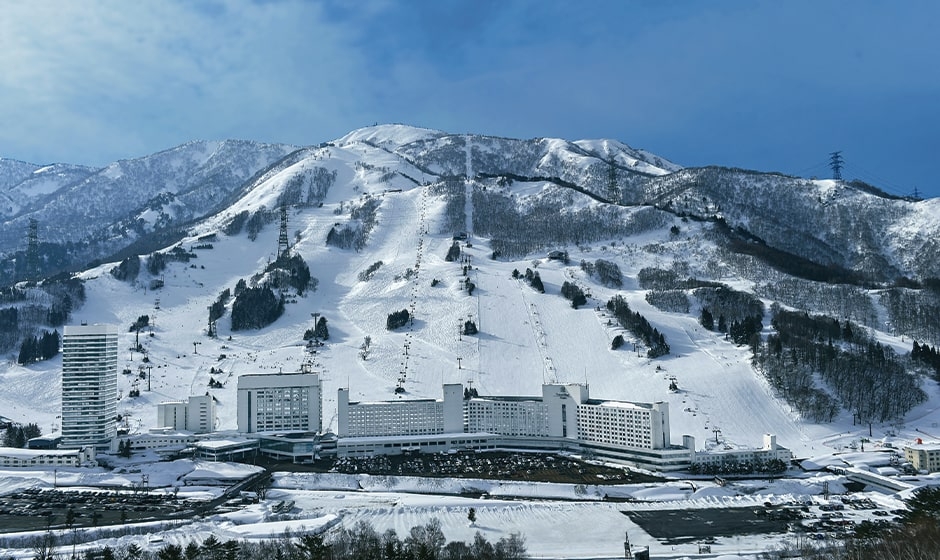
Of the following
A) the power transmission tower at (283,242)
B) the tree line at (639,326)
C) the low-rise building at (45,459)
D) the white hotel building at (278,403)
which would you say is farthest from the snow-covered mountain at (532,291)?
the low-rise building at (45,459)

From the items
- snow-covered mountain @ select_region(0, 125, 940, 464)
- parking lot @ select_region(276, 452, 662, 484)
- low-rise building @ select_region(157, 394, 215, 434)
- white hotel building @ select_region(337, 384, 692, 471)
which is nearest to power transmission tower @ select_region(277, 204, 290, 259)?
snow-covered mountain @ select_region(0, 125, 940, 464)

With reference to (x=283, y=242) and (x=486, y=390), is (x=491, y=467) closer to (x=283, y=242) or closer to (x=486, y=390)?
(x=486, y=390)

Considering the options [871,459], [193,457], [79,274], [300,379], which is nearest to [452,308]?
[300,379]

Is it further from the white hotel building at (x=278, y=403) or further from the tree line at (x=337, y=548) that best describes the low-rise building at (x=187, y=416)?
the tree line at (x=337, y=548)

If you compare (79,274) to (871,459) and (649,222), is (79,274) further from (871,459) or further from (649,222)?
(871,459)

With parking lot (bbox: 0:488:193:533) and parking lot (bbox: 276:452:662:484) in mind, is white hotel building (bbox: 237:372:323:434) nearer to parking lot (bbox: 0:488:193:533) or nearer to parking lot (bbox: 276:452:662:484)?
parking lot (bbox: 276:452:662:484)

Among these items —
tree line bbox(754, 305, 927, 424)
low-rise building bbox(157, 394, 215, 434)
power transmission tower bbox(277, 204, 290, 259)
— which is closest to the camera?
low-rise building bbox(157, 394, 215, 434)
